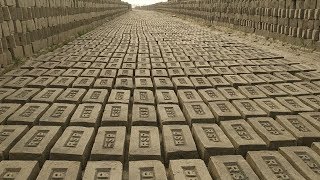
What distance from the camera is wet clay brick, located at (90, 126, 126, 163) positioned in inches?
82.8

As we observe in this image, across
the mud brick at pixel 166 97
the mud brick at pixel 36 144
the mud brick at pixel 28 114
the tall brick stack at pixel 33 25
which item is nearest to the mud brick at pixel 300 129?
the mud brick at pixel 166 97

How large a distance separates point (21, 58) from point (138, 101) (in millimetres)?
3186

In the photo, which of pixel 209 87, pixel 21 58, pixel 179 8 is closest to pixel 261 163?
pixel 209 87

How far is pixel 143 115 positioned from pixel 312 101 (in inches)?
71.6

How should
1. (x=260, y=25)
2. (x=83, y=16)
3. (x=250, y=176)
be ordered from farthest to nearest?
(x=83, y=16) → (x=260, y=25) → (x=250, y=176)

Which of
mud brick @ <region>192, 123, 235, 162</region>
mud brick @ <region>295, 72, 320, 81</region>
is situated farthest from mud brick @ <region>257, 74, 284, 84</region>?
mud brick @ <region>192, 123, 235, 162</region>

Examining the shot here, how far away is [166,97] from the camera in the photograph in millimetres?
3342

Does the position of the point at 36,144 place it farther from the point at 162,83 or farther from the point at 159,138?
the point at 162,83

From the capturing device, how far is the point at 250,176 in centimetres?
189

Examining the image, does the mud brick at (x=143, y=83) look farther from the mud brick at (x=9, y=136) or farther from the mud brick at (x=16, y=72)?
the mud brick at (x=16, y=72)

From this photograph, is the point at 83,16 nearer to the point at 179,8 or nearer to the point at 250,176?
the point at 250,176

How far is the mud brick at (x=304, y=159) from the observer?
6.28 feet

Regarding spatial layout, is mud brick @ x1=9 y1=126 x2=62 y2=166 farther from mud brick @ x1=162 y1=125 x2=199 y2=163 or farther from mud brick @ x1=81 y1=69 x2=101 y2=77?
mud brick @ x1=81 y1=69 x2=101 y2=77

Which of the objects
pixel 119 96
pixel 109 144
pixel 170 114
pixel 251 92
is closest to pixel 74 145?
pixel 109 144
